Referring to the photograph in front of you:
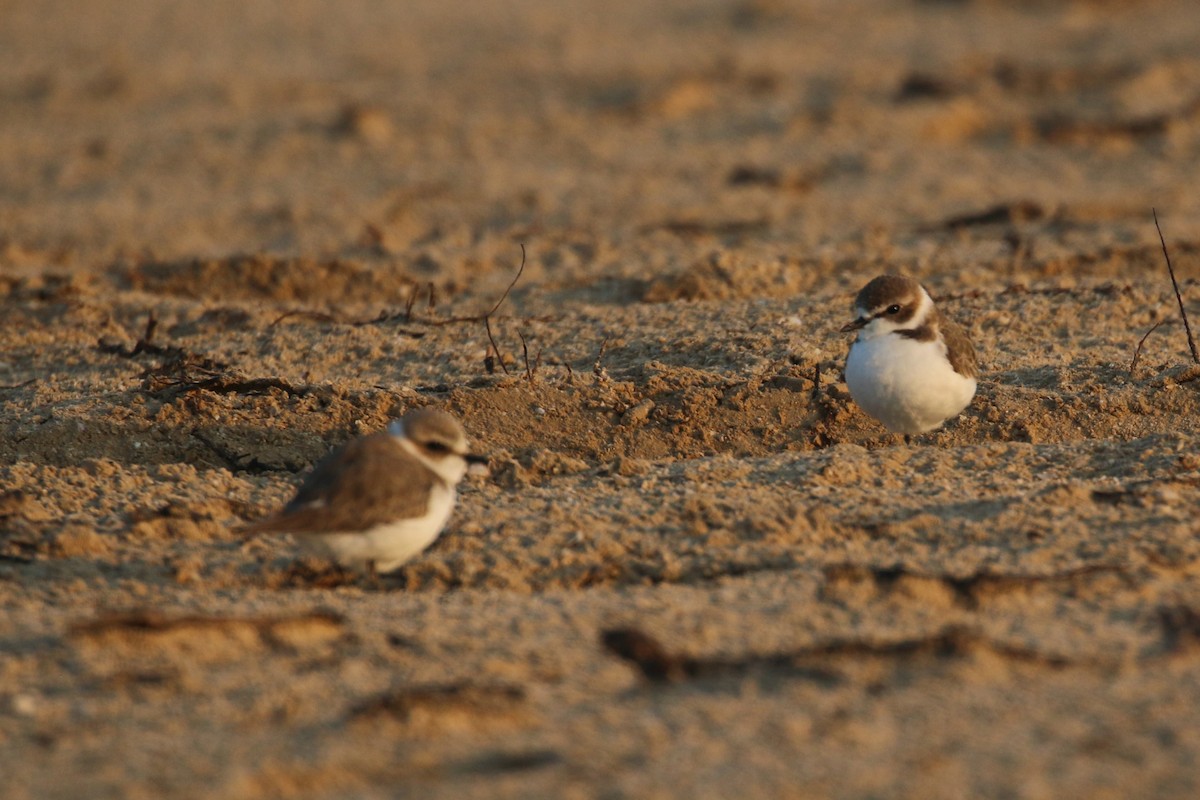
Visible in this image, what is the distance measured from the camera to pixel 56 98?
46.4 feet

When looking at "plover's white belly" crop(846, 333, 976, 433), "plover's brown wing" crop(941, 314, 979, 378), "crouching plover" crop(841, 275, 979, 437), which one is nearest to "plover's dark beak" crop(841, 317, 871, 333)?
"crouching plover" crop(841, 275, 979, 437)

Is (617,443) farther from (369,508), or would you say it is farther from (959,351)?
(369,508)

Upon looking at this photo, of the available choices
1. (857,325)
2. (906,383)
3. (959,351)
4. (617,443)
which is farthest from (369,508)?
(959,351)

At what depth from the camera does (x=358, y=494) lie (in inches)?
183

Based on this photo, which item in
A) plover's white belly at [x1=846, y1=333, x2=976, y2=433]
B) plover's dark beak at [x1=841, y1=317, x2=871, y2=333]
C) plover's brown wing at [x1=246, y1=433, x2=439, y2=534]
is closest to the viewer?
plover's brown wing at [x1=246, y1=433, x2=439, y2=534]

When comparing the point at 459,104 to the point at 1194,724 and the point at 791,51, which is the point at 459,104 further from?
the point at 1194,724

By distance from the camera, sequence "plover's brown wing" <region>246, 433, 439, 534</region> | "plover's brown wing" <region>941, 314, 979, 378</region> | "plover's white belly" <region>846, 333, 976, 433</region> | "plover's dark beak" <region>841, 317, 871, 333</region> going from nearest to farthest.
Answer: "plover's brown wing" <region>246, 433, 439, 534</region>, "plover's white belly" <region>846, 333, 976, 433</region>, "plover's brown wing" <region>941, 314, 979, 378</region>, "plover's dark beak" <region>841, 317, 871, 333</region>

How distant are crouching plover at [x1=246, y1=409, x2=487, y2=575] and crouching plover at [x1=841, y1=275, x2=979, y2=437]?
1.83 m

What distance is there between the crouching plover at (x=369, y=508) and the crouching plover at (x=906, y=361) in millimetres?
1831

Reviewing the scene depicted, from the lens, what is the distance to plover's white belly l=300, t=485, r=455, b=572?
460cm

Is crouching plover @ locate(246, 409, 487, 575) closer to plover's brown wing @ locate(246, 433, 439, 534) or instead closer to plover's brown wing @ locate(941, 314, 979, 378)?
plover's brown wing @ locate(246, 433, 439, 534)

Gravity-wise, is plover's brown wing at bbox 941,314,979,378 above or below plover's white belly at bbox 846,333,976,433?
above

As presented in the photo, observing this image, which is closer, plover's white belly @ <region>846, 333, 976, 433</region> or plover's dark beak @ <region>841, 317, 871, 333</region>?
plover's white belly @ <region>846, 333, 976, 433</region>

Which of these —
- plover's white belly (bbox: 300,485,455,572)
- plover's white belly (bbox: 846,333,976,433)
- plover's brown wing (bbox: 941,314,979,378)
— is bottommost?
plover's white belly (bbox: 300,485,455,572)
